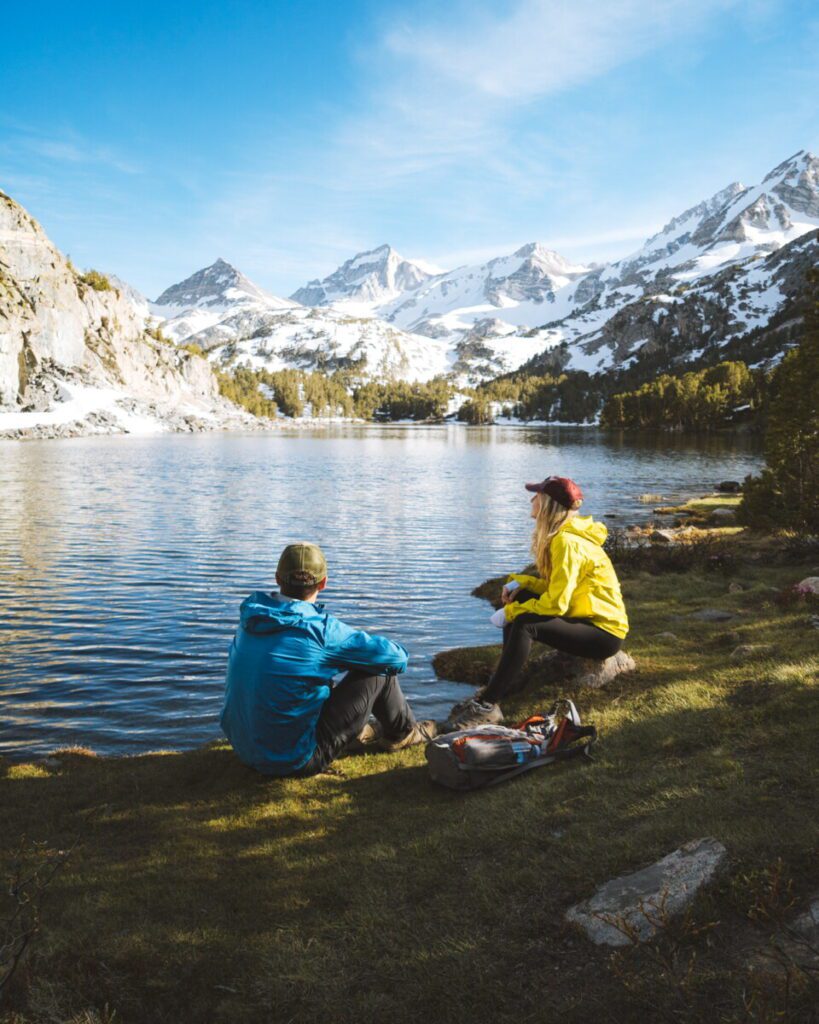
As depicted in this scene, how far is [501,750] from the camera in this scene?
8.02 m

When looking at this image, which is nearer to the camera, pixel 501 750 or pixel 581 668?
pixel 501 750

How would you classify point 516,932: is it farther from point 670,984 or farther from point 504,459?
point 504,459

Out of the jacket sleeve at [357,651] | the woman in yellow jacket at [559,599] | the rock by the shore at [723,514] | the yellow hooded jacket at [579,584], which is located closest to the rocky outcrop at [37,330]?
the rock by the shore at [723,514]

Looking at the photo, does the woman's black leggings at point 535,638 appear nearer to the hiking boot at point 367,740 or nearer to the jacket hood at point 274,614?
the hiking boot at point 367,740

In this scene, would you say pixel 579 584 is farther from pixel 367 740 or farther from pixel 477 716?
pixel 367 740

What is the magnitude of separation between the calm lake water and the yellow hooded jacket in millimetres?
4329

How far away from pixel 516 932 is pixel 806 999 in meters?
2.06

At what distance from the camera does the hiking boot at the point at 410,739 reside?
9.20 meters

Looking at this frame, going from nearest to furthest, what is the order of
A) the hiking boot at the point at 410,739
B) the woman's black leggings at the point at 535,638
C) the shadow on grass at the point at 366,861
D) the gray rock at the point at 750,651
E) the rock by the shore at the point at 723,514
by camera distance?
the shadow on grass at the point at 366,861 < the hiking boot at the point at 410,739 < the woman's black leggings at the point at 535,638 < the gray rock at the point at 750,651 < the rock by the shore at the point at 723,514

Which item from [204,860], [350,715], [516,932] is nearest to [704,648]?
[350,715]

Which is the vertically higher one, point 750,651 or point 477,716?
point 750,651

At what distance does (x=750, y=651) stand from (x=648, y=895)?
24.2ft

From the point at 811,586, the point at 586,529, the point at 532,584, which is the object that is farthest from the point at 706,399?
the point at 532,584

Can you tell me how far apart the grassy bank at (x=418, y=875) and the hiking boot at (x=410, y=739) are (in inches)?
9.7
